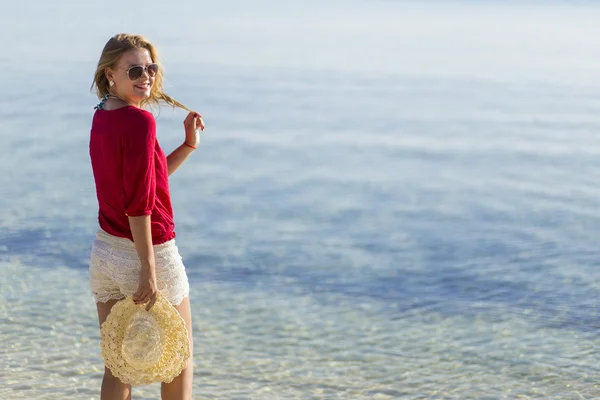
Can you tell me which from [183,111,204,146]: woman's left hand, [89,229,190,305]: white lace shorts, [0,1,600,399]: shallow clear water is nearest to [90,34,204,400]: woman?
[89,229,190,305]: white lace shorts

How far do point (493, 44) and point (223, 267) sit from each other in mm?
14507

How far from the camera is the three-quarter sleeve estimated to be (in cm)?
281

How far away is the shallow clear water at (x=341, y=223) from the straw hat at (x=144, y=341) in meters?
1.34

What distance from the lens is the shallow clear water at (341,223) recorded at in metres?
4.87

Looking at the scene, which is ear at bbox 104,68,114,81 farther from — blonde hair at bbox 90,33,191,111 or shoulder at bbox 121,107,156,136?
shoulder at bbox 121,107,156,136

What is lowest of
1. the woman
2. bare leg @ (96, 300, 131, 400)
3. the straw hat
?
bare leg @ (96, 300, 131, 400)

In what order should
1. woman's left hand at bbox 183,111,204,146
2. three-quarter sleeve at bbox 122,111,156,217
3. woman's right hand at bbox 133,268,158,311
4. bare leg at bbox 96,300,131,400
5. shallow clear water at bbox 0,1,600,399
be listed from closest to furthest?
three-quarter sleeve at bbox 122,111,156,217
woman's right hand at bbox 133,268,158,311
bare leg at bbox 96,300,131,400
woman's left hand at bbox 183,111,204,146
shallow clear water at bbox 0,1,600,399

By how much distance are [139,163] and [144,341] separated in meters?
0.59

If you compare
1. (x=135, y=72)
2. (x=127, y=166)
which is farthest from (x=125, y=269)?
(x=135, y=72)

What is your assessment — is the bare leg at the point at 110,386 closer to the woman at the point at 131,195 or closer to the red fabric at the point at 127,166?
the woman at the point at 131,195

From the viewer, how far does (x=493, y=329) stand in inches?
214

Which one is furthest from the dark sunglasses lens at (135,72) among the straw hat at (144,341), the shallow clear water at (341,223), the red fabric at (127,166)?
the shallow clear water at (341,223)

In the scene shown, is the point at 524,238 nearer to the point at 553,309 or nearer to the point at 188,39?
the point at 553,309

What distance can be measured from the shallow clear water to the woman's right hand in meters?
1.51
